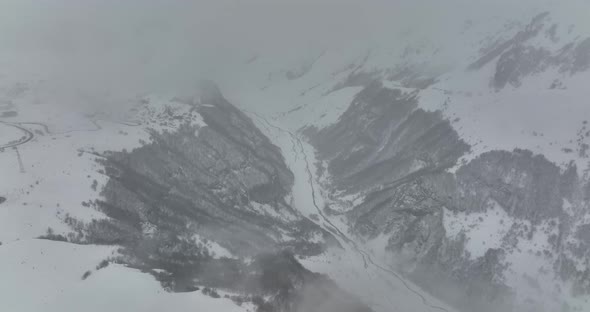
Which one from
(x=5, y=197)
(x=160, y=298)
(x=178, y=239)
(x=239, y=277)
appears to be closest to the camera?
(x=160, y=298)

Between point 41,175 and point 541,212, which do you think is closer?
point 41,175

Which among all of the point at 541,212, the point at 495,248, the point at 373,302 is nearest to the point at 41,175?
the point at 373,302

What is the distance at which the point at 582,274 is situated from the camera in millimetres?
171250

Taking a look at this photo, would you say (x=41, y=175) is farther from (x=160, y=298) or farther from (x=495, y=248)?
(x=495, y=248)

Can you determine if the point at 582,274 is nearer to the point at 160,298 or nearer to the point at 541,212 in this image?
the point at 541,212

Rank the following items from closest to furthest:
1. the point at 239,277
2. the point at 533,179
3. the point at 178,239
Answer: the point at 239,277, the point at 178,239, the point at 533,179


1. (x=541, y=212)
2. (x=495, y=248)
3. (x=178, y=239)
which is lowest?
(x=178, y=239)

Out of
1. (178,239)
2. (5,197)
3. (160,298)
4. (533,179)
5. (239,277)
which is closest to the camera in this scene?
(160,298)

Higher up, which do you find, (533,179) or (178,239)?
(533,179)

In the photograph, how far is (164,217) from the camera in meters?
196

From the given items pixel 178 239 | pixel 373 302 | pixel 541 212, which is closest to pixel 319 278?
pixel 373 302

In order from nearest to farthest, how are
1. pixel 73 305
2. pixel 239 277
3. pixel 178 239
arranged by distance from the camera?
pixel 73 305 → pixel 239 277 → pixel 178 239

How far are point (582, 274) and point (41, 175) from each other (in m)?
192

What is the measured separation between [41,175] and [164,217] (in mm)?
46214
